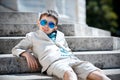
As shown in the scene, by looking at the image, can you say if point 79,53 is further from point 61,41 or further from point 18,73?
point 18,73

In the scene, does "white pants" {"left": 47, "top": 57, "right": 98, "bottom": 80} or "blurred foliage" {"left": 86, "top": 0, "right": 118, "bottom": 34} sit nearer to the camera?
"white pants" {"left": 47, "top": 57, "right": 98, "bottom": 80}

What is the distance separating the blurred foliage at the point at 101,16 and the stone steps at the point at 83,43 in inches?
515

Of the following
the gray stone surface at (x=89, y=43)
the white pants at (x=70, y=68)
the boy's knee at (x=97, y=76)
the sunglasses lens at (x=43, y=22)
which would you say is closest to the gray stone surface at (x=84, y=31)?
the gray stone surface at (x=89, y=43)

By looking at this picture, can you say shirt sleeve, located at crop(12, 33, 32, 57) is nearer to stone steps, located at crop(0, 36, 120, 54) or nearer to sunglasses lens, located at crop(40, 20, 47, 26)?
sunglasses lens, located at crop(40, 20, 47, 26)

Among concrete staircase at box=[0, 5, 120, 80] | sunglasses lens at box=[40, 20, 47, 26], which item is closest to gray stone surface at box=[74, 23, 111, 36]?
concrete staircase at box=[0, 5, 120, 80]

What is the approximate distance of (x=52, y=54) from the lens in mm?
3416

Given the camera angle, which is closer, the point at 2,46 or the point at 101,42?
the point at 2,46

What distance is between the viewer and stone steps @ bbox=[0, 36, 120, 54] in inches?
154

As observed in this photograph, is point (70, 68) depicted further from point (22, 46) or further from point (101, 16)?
point (101, 16)

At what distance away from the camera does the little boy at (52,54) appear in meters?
3.27

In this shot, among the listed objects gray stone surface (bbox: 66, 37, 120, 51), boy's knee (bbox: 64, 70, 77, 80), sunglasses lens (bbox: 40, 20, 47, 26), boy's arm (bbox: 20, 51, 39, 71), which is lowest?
boy's knee (bbox: 64, 70, 77, 80)

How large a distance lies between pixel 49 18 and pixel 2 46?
2.57 ft

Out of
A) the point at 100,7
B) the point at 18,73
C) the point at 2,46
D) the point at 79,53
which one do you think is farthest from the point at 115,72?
the point at 100,7

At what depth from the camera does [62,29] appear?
179 inches
